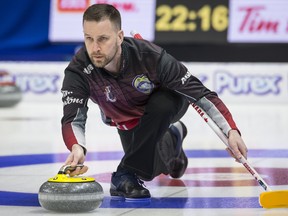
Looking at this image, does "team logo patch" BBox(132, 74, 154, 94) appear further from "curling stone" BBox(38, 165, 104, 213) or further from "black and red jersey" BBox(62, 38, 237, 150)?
"curling stone" BBox(38, 165, 104, 213)

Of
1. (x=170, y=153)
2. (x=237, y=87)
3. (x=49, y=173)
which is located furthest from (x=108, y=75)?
(x=237, y=87)

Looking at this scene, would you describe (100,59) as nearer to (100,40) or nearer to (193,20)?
(100,40)

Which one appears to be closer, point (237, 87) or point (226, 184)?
point (226, 184)

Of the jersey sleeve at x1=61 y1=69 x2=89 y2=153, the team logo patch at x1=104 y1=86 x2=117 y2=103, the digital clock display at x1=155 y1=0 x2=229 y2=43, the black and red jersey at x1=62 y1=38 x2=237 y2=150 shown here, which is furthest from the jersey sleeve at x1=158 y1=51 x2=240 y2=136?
the digital clock display at x1=155 y1=0 x2=229 y2=43

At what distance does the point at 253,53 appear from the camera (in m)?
12.4

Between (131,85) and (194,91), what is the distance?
0.30 meters

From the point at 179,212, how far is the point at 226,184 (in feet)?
3.11

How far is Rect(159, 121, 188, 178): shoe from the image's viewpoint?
4.07 meters

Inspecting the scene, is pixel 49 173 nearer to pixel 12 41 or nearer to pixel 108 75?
pixel 108 75

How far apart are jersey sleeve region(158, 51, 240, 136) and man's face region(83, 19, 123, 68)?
31 centimetres

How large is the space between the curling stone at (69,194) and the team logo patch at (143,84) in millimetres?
628

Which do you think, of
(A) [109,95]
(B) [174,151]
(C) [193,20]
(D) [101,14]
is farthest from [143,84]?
(C) [193,20]

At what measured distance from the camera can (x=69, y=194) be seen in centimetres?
317

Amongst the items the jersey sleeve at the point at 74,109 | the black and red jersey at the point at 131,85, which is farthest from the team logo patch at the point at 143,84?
the jersey sleeve at the point at 74,109
